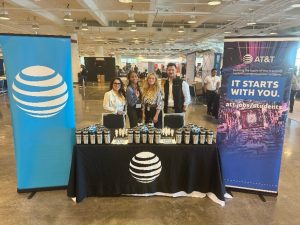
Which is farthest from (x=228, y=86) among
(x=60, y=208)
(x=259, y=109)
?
(x=60, y=208)

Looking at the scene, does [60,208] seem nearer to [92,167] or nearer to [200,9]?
[92,167]

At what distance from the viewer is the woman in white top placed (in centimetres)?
379

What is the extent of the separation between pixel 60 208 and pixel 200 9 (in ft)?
28.8

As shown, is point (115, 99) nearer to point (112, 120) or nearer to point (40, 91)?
point (112, 120)

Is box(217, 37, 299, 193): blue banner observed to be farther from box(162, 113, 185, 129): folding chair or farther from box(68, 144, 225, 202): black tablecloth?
box(162, 113, 185, 129): folding chair

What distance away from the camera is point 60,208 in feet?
8.70

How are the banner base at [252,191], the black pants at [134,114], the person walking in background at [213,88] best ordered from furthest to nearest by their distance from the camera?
the person walking in background at [213,88], the black pants at [134,114], the banner base at [252,191]

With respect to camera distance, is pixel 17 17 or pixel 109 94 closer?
pixel 109 94

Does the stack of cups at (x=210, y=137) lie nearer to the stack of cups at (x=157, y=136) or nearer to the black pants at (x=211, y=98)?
the stack of cups at (x=157, y=136)

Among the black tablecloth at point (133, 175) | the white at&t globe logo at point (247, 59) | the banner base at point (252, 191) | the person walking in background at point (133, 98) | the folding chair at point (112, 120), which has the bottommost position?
the banner base at point (252, 191)

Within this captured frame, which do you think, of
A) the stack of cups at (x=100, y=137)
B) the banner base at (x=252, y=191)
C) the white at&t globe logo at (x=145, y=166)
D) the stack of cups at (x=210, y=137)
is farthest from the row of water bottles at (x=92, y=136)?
the banner base at (x=252, y=191)

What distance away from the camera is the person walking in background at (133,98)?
4055 millimetres

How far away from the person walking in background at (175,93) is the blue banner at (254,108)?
1263 millimetres

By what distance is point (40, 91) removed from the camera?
2.69m
